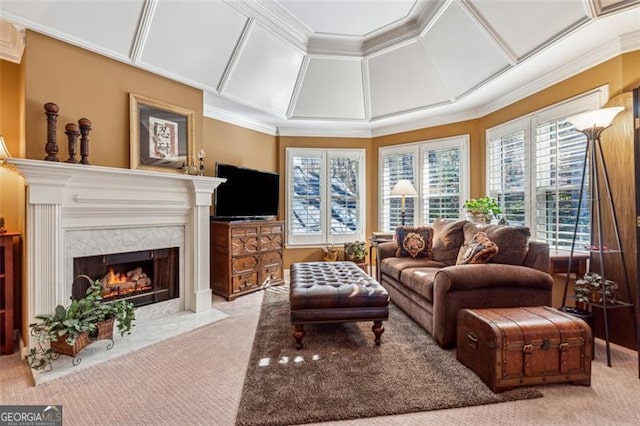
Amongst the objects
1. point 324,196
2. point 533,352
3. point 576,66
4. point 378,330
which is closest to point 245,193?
point 324,196

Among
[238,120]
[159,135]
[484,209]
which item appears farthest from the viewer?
[238,120]

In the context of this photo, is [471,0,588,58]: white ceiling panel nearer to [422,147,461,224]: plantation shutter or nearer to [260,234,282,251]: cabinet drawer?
[422,147,461,224]: plantation shutter

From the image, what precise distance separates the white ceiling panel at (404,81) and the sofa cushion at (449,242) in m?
1.89

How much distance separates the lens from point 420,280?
2732mm

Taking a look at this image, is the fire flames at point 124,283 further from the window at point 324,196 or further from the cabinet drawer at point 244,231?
the window at point 324,196

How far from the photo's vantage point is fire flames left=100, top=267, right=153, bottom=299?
9.10 ft

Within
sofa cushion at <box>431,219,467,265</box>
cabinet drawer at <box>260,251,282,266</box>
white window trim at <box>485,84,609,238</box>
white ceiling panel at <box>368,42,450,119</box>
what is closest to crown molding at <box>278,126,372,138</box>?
white ceiling panel at <box>368,42,450,119</box>

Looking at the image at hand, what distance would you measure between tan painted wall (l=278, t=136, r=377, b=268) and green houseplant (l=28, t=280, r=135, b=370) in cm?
305

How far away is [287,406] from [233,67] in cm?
351

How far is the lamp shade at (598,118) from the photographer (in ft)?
7.41

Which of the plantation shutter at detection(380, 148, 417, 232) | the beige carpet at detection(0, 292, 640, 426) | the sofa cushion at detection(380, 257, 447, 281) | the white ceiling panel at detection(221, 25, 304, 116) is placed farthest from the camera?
the plantation shutter at detection(380, 148, 417, 232)

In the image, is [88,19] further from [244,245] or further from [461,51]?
[461,51]

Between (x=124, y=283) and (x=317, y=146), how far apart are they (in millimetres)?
3580

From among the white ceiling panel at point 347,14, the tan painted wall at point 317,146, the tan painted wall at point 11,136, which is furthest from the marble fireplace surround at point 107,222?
the white ceiling panel at point 347,14
